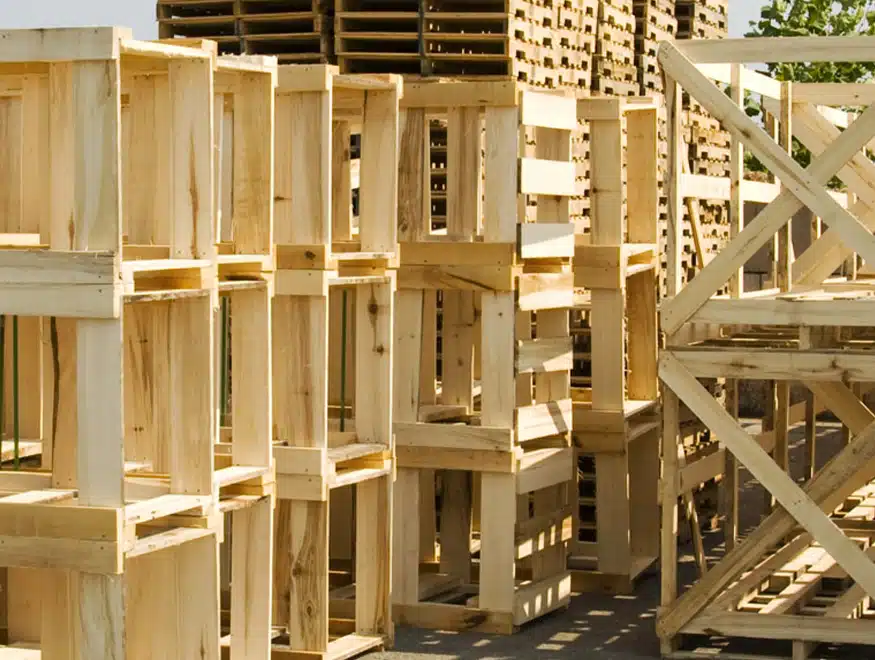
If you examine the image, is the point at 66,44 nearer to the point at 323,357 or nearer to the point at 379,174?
the point at 323,357

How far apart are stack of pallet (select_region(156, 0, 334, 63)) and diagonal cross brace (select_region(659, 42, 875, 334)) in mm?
3369

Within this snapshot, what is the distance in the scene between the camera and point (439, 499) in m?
13.3

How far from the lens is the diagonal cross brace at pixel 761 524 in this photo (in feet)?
32.8

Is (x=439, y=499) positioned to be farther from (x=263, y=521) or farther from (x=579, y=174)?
(x=263, y=521)

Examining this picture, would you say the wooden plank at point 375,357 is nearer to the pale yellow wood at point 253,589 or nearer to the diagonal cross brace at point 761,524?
the pale yellow wood at point 253,589

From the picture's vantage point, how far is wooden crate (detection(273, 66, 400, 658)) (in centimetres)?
963

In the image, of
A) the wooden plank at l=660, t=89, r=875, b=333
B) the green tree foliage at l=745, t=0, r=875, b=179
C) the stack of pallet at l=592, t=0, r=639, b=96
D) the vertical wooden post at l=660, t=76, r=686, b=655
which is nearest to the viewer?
the wooden plank at l=660, t=89, r=875, b=333

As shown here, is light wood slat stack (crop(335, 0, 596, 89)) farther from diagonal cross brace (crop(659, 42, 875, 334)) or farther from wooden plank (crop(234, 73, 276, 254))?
wooden plank (crop(234, 73, 276, 254))

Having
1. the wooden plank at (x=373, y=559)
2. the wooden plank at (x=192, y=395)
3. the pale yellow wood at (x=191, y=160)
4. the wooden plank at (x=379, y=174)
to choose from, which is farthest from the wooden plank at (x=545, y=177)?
the wooden plank at (x=192, y=395)

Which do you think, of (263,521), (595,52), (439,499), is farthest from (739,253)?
(595,52)

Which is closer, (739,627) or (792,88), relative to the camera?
(739,627)

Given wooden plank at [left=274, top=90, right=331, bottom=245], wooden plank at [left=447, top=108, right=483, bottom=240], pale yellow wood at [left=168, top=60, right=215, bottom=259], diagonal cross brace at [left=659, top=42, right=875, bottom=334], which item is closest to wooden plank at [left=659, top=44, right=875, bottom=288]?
diagonal cross brace at [left=659, top=42, right=875, bottom=334]

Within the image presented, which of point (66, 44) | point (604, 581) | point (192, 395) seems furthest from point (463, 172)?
point (66, 44)

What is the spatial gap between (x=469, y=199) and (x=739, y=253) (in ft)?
5.72
